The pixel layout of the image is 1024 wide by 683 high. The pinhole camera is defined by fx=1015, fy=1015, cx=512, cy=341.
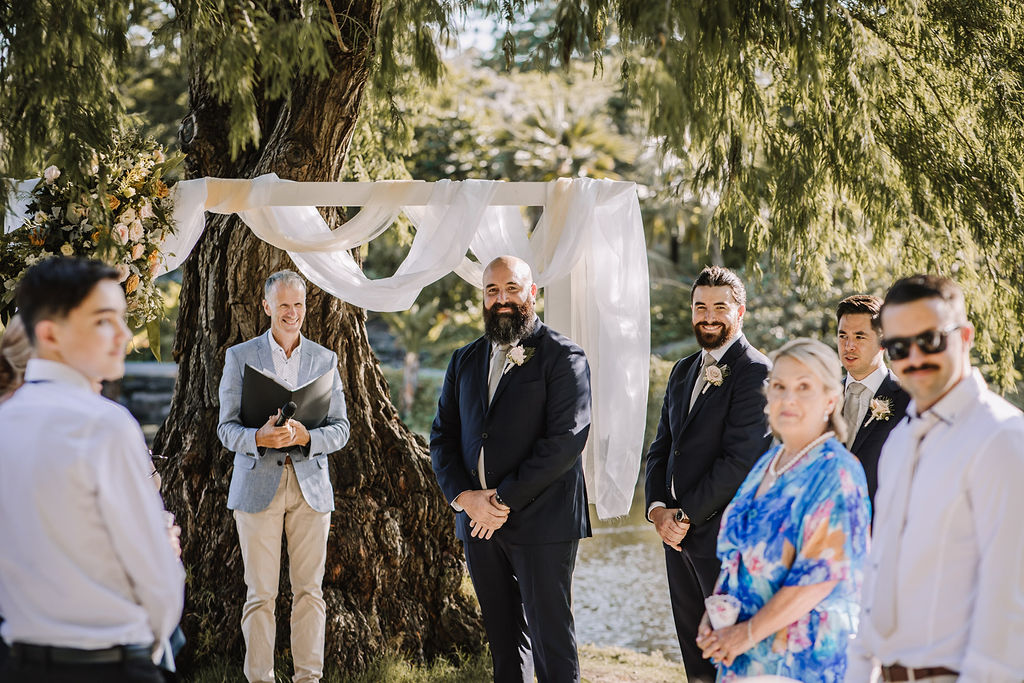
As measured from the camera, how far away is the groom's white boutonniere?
386cm

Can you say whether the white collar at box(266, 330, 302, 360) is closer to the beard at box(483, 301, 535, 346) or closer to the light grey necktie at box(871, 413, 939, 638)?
the beard at box(483, 301, 535, 346)

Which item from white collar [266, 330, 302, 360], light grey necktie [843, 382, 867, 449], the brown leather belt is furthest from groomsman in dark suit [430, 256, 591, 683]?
the brown leather belt

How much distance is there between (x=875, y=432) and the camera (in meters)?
3.89

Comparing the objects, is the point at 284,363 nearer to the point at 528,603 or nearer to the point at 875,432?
the point at 528,603

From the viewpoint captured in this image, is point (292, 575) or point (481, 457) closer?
point (481, 457)

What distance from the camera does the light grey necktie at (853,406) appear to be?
158 inches

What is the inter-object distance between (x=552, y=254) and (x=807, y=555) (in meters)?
2.87

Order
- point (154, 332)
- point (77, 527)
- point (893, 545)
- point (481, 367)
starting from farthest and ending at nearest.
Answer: point (154, 332) < point (481, 367) < point (893, 545) < point (77, 527)

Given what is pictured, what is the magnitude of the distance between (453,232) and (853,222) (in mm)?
2197

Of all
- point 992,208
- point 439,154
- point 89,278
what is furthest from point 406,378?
point 89,278

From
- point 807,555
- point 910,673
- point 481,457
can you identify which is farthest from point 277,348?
point 910,673

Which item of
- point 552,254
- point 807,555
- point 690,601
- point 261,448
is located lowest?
point 690,601

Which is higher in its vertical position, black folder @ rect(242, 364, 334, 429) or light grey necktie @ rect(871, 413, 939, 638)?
black folder @ rect(242, 364, 334, 429)

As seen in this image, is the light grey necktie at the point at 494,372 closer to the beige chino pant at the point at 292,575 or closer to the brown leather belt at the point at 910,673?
the beige chino pant at the point at 292,575
